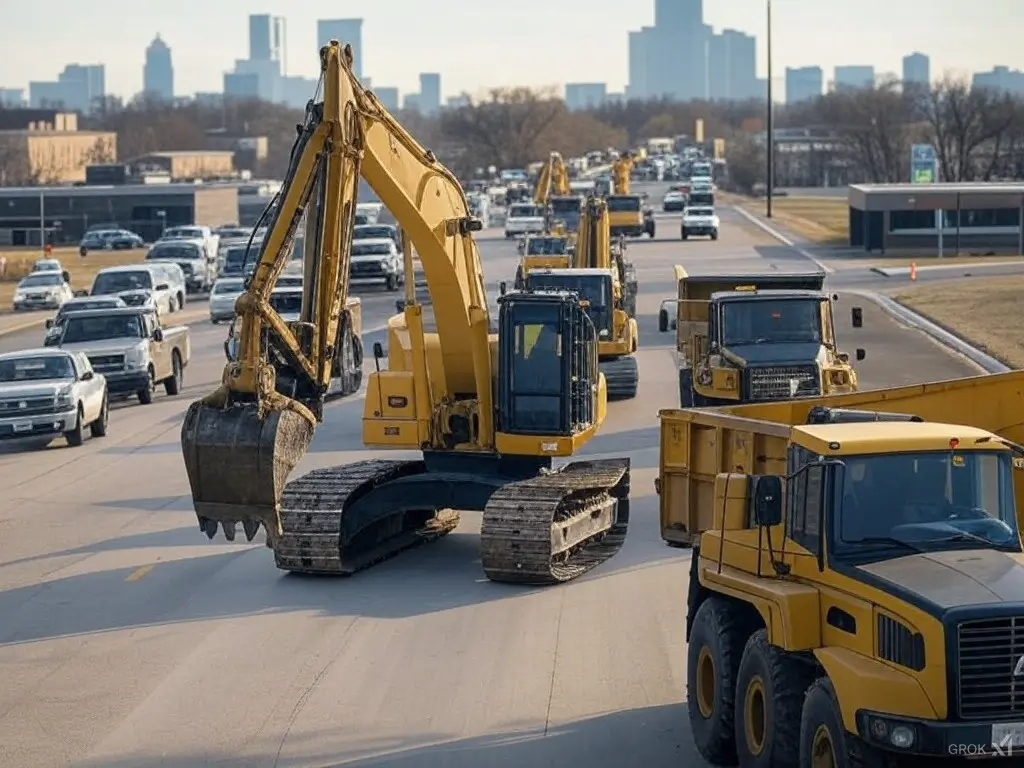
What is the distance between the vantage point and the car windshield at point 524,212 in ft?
286

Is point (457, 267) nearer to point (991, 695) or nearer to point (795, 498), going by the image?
point (795, 498)

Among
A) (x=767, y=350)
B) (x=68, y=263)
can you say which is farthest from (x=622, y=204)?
(x=767, y=350)

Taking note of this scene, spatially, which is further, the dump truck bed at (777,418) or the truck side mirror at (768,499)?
the dump truck bed at (777,418)

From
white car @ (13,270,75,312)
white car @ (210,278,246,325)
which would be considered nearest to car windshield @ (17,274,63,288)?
white car @ (13,270,75,312)

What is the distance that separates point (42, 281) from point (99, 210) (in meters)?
47.5

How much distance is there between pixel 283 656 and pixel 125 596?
3.37m

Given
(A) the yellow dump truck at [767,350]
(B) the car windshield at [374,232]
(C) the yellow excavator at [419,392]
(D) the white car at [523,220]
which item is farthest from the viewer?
(D) the white car at [523,220]

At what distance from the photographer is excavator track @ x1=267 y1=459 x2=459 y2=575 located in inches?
728

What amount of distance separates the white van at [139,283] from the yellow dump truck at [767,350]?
25867 mm

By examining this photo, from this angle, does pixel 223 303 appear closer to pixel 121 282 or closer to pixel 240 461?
pixel 121 282

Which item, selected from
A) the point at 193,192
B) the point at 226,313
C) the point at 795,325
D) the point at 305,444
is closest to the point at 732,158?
the point at 193,192

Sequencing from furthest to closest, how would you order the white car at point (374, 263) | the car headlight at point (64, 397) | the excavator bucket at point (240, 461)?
the white car at point (374, 263) → the car headlight at point (64, 397) → the excavator bucket at point (240, 461)

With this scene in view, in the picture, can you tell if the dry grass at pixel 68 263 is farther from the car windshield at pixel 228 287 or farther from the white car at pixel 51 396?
the white car at pixel 51 396

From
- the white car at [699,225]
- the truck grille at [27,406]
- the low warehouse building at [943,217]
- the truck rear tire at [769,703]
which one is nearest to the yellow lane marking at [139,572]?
the truck rear tire at [769,703]
